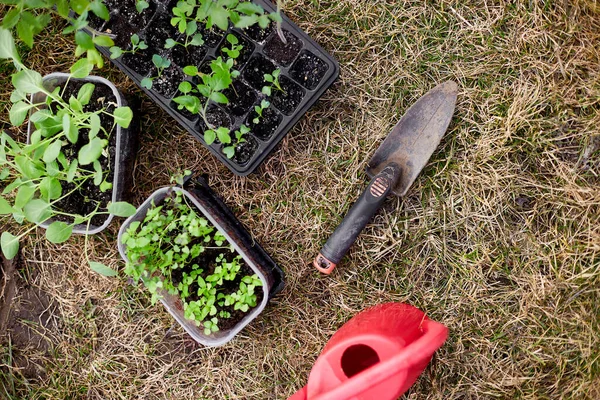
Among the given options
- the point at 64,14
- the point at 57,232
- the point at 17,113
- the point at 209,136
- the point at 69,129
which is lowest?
the point at 57,232

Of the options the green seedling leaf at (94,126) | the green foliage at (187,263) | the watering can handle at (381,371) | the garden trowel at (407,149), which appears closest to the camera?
the watering can handle at (381,371)

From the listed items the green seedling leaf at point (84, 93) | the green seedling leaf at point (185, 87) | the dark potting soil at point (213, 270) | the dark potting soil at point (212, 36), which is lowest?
the dark potting soil at point (213, 270)

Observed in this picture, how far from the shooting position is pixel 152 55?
4.93 ft

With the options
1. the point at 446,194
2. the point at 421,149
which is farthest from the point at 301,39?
the point at 446,194

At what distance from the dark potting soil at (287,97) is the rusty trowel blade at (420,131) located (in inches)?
12.1

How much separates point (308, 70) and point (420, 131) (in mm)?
395

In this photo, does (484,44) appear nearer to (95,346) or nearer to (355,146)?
(355,146)

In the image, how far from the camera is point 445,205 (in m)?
1.60

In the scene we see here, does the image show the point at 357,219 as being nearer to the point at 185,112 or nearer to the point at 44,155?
the point at 185,112

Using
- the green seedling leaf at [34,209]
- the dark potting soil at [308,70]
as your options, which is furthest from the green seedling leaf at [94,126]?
the dark potting soil at [308,70]

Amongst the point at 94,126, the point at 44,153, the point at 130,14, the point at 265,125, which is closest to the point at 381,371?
the point at 265,125

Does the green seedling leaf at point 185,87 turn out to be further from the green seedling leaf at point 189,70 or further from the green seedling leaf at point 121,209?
the green seedling leaf at point 121,209

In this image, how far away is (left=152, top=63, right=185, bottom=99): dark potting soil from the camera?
1.51m

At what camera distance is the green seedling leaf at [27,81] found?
132cm
